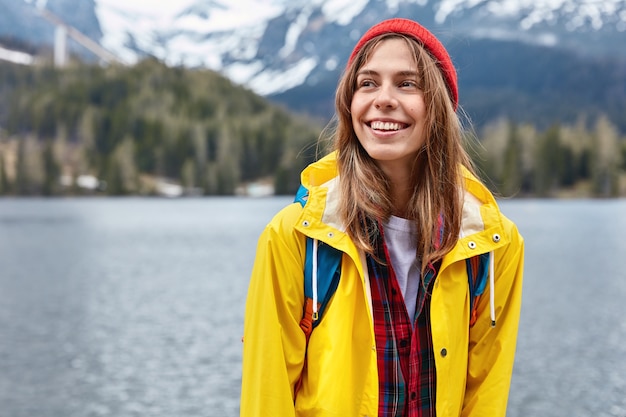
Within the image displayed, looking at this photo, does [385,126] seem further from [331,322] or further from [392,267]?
[331,322]

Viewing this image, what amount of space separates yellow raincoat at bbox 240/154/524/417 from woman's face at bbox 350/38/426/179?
0.31 m

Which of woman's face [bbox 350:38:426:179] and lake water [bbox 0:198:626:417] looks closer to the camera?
woman's face [bbox 350:38:426:179]

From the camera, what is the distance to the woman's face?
11.4 feet

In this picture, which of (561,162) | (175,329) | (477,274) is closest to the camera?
(477,274)

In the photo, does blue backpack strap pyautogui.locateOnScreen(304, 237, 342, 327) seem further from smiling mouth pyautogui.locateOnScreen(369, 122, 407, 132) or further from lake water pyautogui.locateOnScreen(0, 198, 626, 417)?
lake water pyautogui.locateOnScreen(0, 198, 626, 417)

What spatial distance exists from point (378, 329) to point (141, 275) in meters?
46.5

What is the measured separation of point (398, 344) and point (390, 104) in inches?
42.5

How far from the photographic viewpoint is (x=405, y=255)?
11.6ft

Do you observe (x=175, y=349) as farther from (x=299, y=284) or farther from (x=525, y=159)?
(x=525, y=159)

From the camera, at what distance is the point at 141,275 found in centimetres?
4847

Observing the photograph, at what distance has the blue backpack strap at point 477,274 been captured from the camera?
3.51 meters

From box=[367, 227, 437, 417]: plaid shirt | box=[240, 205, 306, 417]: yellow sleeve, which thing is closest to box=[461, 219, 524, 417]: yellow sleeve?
box=[367, 227, 437, 417]: plaid shirt

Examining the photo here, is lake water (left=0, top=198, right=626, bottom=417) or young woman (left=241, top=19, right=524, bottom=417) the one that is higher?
young woman (left=241, top=19, right=524, bottom=417)

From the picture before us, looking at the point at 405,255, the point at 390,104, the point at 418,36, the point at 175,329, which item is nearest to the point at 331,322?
the point at 405,255
